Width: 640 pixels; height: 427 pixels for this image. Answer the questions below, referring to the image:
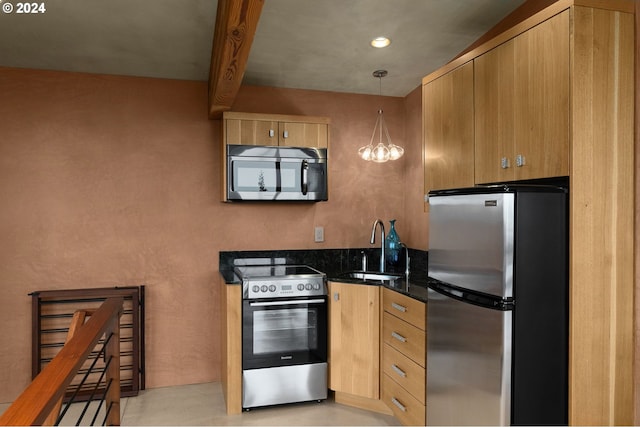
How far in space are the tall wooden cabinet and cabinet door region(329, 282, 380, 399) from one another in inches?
57.2

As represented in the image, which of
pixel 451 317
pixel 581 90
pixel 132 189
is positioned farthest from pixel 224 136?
pixel 581 90

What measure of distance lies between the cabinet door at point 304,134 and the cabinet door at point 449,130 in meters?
0.95

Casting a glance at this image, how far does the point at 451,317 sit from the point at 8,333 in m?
3.13

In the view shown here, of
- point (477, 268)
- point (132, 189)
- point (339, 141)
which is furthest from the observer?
point (339, 141)

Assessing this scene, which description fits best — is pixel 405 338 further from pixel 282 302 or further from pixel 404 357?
pixel 282 302

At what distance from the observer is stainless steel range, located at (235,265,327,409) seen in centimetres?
308

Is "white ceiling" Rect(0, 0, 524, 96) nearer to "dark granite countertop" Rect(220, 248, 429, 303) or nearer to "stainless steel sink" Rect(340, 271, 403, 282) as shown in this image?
"dark granite countertop" Rect(220, 248, 429, 303)

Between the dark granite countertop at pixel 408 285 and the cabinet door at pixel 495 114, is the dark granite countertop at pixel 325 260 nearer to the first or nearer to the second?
the dark granite countertop at pixel 408 285

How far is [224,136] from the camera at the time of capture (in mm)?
3338

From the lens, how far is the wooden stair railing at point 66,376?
91cm

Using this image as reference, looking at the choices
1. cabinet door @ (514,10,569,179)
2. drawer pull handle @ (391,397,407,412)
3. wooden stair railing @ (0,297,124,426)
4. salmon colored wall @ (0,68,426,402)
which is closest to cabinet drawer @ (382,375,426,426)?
drawer pull handle @ (391,397,407,412)

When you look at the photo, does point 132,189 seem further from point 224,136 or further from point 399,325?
point 399,325

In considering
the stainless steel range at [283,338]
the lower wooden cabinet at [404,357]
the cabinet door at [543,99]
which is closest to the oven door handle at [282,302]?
the stainless steel range at [283,338]

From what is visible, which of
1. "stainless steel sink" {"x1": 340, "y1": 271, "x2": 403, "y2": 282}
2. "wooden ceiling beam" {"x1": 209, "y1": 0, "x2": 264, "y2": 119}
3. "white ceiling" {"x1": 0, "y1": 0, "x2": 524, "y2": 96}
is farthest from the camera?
"stainless steel sink" {"x1": 340, "y1": 271, "x2": 403, "y2": 282}
